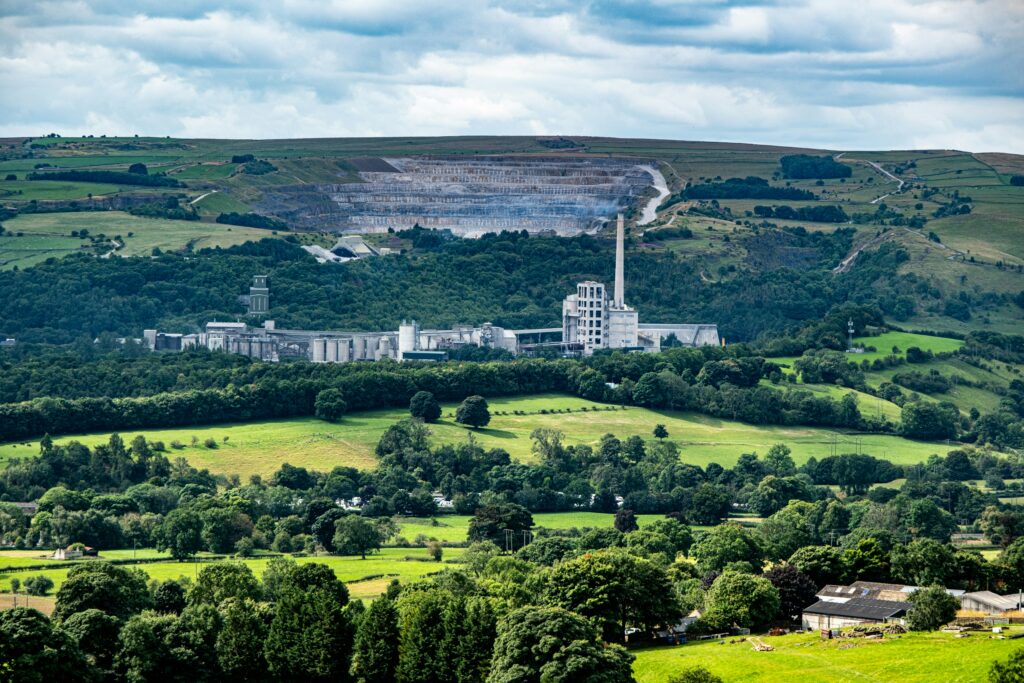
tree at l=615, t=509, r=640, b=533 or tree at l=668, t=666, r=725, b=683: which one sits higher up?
tree at l=668, t=666, r=725, b=683

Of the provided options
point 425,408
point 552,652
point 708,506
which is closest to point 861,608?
point 552,652

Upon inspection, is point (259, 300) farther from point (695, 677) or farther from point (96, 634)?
point (695, 677)

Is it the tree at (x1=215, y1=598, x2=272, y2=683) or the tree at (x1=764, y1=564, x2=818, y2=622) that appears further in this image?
the tree at (x1=764, y1=564, x2=818, y2=622)

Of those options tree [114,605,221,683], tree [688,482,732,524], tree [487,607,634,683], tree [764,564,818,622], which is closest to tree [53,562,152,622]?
tree [114,605,221,683]

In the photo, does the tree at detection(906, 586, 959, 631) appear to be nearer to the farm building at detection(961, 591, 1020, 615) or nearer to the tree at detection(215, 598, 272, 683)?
the farm building at detection(961, 591, 1020, 615)

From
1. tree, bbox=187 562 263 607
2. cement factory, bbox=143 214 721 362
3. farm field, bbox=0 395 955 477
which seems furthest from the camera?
cement factory, bbox=143 214 721 362

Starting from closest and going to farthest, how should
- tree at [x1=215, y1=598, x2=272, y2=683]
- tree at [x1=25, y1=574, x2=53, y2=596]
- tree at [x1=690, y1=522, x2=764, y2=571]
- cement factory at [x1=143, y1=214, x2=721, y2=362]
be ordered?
tree at [x1=215, y1=598, x2=272, y2=683] < tree at [x1=25, y1=574, x2=53, y2=596] < tree at [x1=690, y1=522, x2=764, y2=571] < cement factory at [x1=143, y1=214, x2=721, y2=362]

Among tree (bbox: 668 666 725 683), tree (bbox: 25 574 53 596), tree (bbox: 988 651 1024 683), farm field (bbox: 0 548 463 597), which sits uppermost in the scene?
tree (bbox: 988 651 1024 683)
